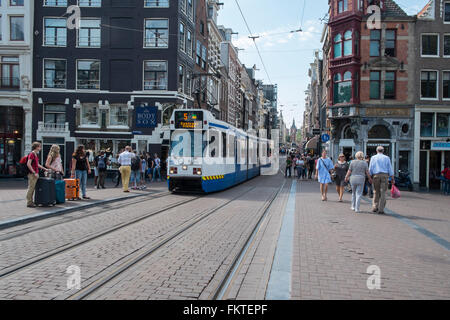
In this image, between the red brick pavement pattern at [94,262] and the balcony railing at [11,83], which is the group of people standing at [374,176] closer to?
the red brick pavement pattern at [94,262]

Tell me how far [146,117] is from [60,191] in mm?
17442

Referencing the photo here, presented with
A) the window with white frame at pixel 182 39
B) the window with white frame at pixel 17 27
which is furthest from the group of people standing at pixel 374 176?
the window with white frame at pixel 17 27

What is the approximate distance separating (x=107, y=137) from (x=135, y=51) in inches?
266

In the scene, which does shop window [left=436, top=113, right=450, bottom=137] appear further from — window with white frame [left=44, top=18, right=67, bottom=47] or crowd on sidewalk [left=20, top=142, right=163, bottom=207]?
window with white frame [left=44, top=18, right=67, bottom=47]

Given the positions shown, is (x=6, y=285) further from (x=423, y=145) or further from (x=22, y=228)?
(x=423, y=145)

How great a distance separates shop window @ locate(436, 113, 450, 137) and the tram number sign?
Result: 19.5m

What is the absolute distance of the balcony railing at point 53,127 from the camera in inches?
1130

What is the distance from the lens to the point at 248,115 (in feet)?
241

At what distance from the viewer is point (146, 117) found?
1120 inches

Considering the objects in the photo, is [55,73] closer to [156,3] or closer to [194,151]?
[156,3]

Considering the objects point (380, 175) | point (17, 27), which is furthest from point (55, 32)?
point (380, 175)

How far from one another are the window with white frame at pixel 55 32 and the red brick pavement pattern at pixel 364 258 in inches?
1017
